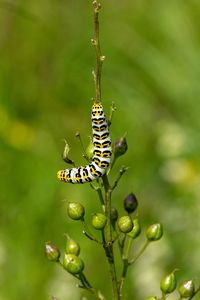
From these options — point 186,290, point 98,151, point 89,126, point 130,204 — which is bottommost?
point 186,290

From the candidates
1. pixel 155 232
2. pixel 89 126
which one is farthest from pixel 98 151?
pixel 89 126

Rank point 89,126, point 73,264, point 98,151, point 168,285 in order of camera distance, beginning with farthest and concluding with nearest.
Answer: point 89,126 < point 168,285 < point 73,264 < point 98,151

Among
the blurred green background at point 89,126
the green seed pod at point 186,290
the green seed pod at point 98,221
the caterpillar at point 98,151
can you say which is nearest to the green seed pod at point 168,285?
the green seed pod at point 186,290

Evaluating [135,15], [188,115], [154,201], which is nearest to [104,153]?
[154,201]

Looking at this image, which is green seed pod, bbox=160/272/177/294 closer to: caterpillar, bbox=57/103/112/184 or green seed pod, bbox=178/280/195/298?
green seed pod, bbox=178/280/195/298

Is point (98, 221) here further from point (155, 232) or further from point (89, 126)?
point (89, 126)

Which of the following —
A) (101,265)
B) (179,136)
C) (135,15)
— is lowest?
(101,265)

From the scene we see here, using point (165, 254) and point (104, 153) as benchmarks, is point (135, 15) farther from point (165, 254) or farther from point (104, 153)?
point (104, 153)

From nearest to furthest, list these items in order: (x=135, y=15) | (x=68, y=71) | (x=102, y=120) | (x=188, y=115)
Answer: (x=102, y=120), (x=188, y=115), (x=68, y=71), (x=135, y=15)
